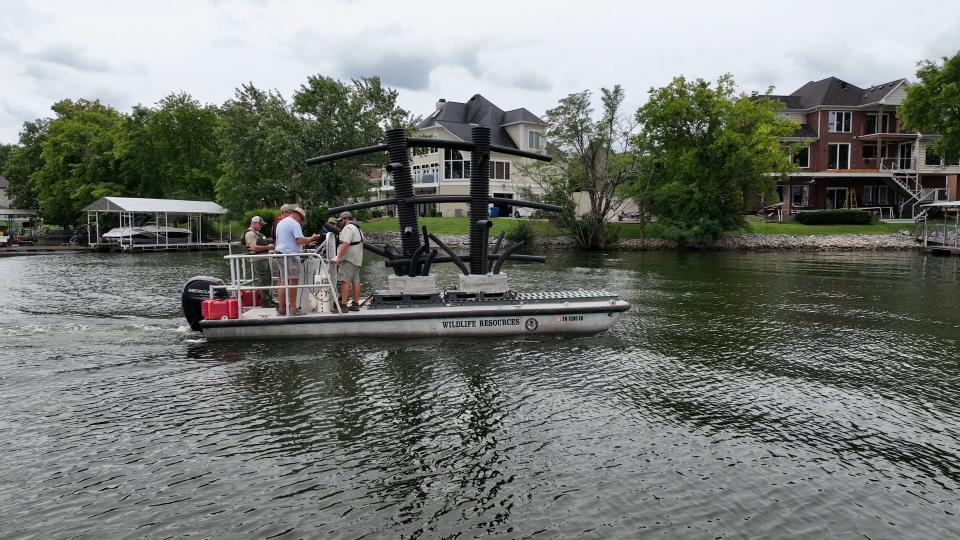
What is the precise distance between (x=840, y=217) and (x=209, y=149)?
5543 centimetres

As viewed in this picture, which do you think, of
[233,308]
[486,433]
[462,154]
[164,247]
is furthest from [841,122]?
[486,433]

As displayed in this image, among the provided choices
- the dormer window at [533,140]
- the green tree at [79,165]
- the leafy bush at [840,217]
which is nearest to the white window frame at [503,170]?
the dormer window at [533,140]

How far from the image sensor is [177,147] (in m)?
61.4

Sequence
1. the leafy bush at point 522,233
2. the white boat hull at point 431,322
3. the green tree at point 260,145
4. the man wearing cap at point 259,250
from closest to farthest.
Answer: the white boat hull at point 431,322 < the man wearing cap at point 259,250 < the green tree at point 260,145 < the leafy bush at point 522,233

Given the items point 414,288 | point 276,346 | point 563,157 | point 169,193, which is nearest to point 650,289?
point 414,288

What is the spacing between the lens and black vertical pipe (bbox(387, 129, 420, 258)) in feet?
46.0

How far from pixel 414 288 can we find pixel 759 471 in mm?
8372

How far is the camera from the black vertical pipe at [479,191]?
563 inches

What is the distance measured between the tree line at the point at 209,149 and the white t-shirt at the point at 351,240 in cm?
2417

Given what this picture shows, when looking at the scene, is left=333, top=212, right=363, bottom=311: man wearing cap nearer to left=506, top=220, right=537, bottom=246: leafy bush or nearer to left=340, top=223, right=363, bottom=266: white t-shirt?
left=340, top=223, right=363, bottom=266: white t-shirt

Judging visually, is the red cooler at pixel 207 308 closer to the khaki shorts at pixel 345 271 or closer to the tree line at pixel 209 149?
the khaki shorts at pixel 345 271

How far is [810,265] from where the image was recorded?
3266 centimetres

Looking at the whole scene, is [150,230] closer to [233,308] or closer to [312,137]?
[312,137]

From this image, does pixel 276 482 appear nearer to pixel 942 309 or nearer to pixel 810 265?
pixel 942 309
